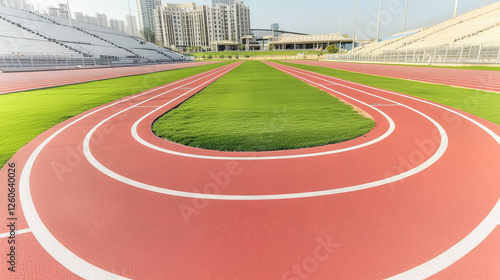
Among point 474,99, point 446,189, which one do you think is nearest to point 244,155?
point 446,189

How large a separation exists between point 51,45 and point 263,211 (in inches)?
1884

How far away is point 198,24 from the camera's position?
147 meters

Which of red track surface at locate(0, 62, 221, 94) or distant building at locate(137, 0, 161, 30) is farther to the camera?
A: distant building at locate(137, 0, 161, 30)

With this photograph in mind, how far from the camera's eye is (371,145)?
15.4 ft

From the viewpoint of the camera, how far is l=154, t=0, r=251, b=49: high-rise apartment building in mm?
145875

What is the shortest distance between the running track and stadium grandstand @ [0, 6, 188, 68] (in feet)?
115

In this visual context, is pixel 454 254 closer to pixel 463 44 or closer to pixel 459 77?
pixel 459 77

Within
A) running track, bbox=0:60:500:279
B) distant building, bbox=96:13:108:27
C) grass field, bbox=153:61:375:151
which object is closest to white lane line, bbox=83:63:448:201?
running track, bbox=0:60:500:279

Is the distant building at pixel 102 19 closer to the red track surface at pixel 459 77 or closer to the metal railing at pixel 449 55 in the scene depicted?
the metal railing at pixel 449 55

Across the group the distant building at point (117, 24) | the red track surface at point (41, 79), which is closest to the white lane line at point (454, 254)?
the red track surface at point (41, 79)

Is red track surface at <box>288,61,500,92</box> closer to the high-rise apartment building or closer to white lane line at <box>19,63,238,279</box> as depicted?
white lane line at <box>19,63,238,279</box>

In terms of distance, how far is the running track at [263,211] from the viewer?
2.12 meters

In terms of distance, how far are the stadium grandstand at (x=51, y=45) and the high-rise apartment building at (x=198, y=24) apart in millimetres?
97608

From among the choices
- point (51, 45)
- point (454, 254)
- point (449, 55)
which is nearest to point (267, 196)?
point (454, 254)
